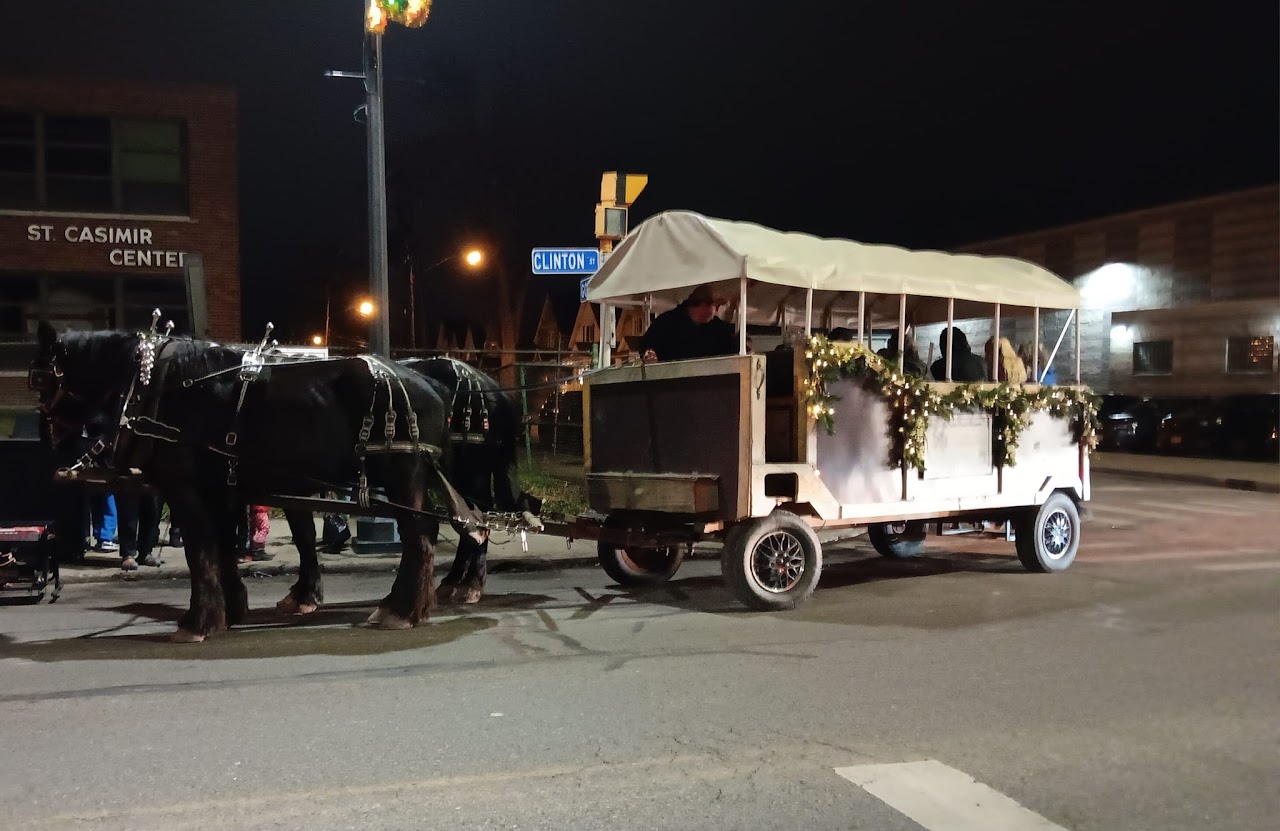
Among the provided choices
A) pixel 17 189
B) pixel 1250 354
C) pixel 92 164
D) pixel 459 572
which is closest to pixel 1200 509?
pixel 459 572

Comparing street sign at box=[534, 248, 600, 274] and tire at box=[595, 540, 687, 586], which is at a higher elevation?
street sign at box=[534, 248, 600, 274]

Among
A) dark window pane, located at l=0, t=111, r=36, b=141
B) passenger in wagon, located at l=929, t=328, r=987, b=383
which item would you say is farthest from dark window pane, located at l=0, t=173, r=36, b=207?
passenger in wagon, located at l=929, t=328, r=987, b=383

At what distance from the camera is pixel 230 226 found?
1939 centimetres

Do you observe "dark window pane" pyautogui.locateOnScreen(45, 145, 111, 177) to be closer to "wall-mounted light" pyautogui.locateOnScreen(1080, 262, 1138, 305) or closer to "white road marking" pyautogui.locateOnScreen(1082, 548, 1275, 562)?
"white road marking" pyautogui.locateOnScreen(1082, 548, 1275, 562)

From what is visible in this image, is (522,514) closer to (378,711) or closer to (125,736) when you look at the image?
(378,711)

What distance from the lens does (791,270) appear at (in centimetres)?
671

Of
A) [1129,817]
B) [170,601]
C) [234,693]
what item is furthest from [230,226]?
[1129,817]

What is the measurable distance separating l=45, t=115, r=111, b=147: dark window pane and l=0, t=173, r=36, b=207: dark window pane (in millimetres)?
912

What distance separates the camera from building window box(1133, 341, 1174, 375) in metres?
28.1

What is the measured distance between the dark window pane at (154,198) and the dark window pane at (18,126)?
2.02 m

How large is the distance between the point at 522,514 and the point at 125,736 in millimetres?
3098

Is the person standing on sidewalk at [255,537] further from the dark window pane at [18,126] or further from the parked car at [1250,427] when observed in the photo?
the parked car at [1250,427]

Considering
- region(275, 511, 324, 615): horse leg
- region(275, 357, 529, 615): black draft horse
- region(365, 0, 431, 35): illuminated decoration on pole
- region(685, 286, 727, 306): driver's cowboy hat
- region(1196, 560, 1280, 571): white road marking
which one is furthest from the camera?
region(1196, 560, 1280, 571): white road marking

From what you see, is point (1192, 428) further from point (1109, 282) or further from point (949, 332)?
point (949, 332)
